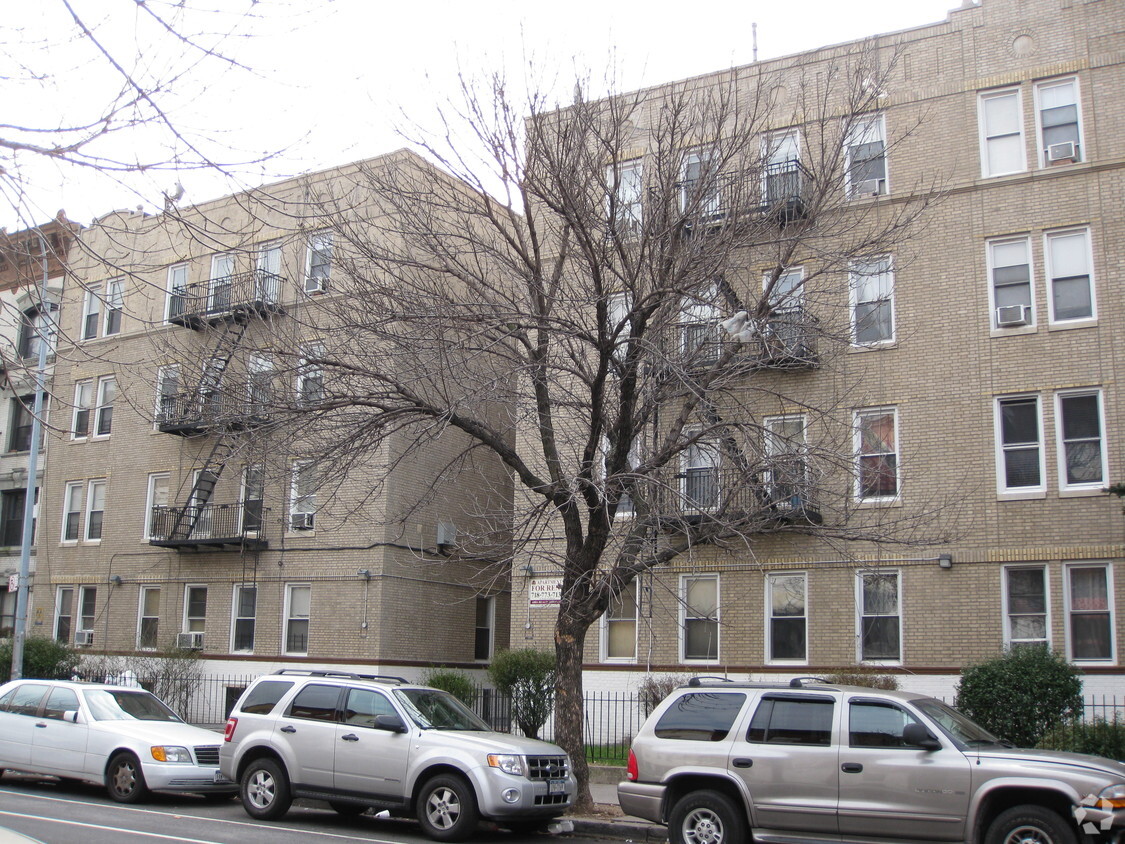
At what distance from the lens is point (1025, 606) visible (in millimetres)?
18547

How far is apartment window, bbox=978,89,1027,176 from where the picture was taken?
65.1ft

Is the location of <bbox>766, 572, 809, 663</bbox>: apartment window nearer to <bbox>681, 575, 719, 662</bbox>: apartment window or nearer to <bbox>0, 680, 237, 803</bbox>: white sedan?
<bbox>681, 575, 719, 662</bbox>: apartment window

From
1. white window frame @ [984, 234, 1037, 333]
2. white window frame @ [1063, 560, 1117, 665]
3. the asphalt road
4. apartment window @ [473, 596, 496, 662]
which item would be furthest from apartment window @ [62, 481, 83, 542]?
white window frame @ [1063, 560, 1117, 665]

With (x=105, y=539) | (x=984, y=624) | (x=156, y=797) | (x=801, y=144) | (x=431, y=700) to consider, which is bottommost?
(x=156, y=797)

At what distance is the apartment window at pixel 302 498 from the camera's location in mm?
13367

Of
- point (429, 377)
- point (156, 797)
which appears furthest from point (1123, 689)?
point (156, 797)

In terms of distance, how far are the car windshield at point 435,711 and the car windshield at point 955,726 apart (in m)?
5.09

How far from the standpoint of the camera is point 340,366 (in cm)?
1262

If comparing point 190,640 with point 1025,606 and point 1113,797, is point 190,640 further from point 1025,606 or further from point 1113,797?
point 1113,797

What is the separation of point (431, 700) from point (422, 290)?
4946 millimetres

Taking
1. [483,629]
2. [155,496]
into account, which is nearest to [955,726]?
[483,629]

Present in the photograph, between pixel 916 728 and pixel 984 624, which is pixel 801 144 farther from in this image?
pixel 916 728

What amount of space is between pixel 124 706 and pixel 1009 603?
1438 cm

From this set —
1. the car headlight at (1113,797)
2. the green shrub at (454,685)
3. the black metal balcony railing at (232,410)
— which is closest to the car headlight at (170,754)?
the black metal balcony railing at (232,410)
